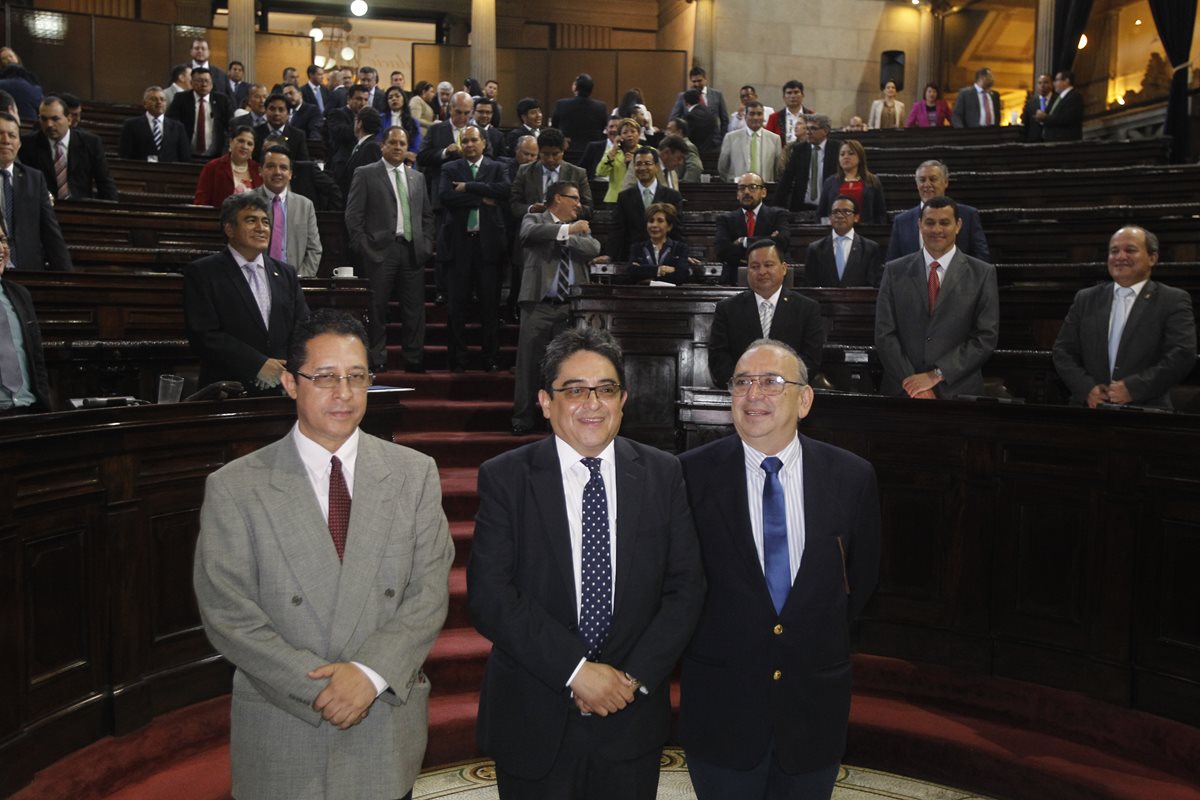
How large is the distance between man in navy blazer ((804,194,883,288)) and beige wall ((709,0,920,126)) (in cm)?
994

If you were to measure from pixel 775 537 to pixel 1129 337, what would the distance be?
2488 mm

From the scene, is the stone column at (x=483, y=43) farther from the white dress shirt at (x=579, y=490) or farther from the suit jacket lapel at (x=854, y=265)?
the white dress shirt at (x=579, y=490)

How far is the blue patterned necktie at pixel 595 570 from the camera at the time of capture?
2199mm

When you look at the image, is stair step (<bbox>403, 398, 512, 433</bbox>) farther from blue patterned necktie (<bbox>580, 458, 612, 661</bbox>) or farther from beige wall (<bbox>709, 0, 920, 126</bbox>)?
beige wall (<bbox>709, 0, 920, 126</bbox>)

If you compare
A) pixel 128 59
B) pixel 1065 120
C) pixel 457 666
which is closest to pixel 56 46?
pixel 128 59

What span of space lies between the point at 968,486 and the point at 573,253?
2.82 metres

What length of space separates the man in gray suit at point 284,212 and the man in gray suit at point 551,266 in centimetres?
118

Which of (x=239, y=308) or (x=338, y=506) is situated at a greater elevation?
(x=239, y=308)

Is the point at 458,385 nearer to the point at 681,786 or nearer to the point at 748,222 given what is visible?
the point at 748,222

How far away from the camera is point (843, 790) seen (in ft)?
11.3

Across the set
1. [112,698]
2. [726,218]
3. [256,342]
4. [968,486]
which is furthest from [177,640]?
[726,218]

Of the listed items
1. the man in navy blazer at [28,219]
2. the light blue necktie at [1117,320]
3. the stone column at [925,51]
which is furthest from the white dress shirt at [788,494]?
the stone column at [925,51]

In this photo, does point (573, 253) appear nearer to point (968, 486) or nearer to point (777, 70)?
point (968, 486)

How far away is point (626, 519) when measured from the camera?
2.22 meters
